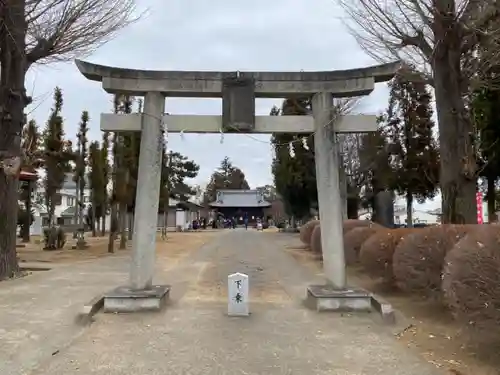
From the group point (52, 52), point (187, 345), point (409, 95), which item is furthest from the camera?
point (409, 95)

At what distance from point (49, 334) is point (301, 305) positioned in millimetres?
4718

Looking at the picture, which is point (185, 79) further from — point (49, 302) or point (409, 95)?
point (409, 95)

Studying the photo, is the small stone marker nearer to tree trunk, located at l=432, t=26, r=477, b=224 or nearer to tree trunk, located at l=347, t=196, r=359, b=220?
tree trunk, located at l=432, t=26, r=477, b=224

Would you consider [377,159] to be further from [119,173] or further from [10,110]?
[10,110]

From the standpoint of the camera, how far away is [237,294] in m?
9.33

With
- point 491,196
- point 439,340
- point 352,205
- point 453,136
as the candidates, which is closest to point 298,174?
point 352,205

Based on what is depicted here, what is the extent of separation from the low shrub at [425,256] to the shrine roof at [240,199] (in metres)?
66.8

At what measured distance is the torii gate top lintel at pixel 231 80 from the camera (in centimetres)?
1041

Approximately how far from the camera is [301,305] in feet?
34.9

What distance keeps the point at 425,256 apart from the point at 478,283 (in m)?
3.34

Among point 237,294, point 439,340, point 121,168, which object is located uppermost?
point 121,168

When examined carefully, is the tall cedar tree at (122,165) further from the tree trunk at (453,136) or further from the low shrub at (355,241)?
the tree trunk at (453,136)

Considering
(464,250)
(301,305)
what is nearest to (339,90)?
(301,305)

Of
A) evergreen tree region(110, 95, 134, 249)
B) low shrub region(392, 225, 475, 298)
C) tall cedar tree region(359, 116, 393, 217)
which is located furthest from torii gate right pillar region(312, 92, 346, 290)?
tall cedar tree region(359, 116, 393, 217)
